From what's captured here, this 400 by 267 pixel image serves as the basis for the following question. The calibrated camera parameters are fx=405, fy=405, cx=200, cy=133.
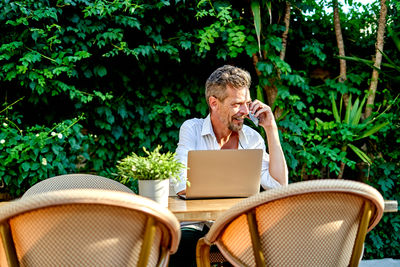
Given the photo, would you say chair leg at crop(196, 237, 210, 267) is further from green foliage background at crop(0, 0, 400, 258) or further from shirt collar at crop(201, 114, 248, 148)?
green foliage background at crop(0, 0, 400, 258)

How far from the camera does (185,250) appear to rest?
215 centimetres

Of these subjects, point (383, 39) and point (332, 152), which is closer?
point (332, 152)

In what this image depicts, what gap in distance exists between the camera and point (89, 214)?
1.12 metres

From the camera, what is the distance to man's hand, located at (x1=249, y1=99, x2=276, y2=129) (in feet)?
8.08

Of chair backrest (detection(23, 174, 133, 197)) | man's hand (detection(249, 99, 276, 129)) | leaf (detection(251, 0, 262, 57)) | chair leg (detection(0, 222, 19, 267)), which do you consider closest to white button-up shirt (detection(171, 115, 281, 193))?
man's hand (detection(249, 99, 276, 129))

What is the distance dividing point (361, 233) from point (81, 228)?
35.4 inches

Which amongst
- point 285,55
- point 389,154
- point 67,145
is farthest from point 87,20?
point 389,154

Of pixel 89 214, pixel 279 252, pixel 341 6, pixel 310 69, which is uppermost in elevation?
pixel 341 6

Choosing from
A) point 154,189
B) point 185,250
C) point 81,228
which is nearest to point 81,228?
point 81,228

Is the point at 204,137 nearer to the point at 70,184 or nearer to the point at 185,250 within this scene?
the point at 185,250

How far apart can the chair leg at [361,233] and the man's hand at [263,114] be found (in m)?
1.17

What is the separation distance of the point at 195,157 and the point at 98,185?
1.66ft

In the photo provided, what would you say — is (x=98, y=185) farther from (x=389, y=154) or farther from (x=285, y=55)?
(x=389, y=154)

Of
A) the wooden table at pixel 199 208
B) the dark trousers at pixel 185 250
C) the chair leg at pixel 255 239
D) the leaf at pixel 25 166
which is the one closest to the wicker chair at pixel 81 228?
the chair leg at pixel 255 239
